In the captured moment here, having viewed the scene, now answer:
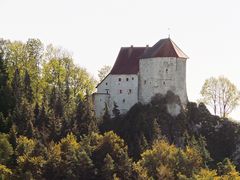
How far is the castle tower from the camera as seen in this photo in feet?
345

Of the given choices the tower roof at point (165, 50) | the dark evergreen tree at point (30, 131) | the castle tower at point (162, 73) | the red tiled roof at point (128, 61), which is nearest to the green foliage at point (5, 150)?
the dark evergreen tree at point (30, 131)

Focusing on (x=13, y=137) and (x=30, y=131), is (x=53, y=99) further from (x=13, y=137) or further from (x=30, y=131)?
(x=13, y=137)

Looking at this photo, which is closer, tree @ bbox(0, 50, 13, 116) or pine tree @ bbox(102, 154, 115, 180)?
pine tree @ bbox(102, 154, 115, 180)

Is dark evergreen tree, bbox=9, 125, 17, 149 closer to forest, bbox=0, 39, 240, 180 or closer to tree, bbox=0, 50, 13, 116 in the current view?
forest, bbox=0, 39, 240, 180

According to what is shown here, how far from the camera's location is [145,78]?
10612 centimetres

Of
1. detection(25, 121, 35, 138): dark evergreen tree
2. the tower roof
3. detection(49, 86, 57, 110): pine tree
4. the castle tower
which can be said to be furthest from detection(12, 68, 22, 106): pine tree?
the tower roof

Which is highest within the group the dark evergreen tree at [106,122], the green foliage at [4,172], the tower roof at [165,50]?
the tower roof at [165,50]

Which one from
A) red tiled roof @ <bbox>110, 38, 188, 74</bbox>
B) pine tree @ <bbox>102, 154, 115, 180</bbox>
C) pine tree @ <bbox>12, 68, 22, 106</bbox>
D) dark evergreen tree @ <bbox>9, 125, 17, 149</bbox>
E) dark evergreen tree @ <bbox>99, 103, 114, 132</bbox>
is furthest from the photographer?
red tiled roof @ <bbox>110, 38, 188, 74</bbox>

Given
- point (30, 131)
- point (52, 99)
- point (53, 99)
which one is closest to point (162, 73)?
point (53, 99)

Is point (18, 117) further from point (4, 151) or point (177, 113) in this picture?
point (177, 113)

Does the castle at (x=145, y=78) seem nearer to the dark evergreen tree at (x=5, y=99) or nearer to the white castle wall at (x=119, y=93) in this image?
the white castle wall at (x=119, y=93)

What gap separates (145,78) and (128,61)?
502cm

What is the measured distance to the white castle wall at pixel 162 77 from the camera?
105 meters

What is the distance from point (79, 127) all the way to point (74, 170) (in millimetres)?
15521
